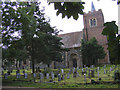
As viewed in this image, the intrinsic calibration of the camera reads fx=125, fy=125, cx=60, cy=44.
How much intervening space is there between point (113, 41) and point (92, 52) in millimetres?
24891

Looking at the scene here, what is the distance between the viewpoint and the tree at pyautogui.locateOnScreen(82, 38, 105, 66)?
82.0 feet

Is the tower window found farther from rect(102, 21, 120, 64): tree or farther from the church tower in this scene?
rect(102, 21, 120, 64): tree

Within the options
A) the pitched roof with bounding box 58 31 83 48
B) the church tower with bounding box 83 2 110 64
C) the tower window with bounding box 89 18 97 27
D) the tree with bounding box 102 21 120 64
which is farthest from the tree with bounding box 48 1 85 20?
the tower window with bounding box 89 18 97 27

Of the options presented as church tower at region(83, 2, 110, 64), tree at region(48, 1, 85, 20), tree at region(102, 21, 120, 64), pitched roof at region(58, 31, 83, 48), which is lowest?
tree at region(102, 21, 120, 64)

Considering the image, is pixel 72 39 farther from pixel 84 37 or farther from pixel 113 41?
pixel 113 41

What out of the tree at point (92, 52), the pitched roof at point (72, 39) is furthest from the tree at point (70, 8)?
the pitched roof at point (72, 39)

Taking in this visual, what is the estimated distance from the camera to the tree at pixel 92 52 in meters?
25.0

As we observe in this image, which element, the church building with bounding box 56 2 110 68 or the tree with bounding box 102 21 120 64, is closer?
the tree with bounding box 102 21 120 64

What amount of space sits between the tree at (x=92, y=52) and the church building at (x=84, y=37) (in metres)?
2.73

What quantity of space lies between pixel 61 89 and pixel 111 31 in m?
6.32

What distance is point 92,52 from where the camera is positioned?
2555 centimetres

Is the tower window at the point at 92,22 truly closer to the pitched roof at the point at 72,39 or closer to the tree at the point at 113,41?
the pitched roof at the point at 72,39

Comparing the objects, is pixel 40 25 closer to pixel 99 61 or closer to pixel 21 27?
pixel 21 27

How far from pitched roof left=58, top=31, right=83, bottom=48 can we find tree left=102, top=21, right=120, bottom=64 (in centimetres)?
2921
